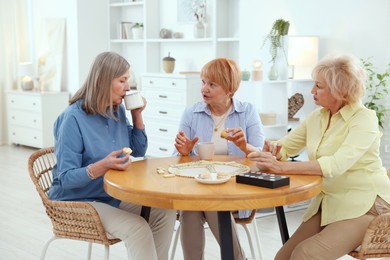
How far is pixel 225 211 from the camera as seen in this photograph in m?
2.21

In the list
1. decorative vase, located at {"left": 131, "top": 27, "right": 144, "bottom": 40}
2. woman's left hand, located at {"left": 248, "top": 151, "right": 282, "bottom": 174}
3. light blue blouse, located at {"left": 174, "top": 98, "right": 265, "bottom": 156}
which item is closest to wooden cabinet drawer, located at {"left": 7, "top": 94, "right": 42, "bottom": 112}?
decorative vase, located at {"left": 131, "top": 27, "right": 144, "bottom": 40}

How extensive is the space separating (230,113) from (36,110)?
5.13 m

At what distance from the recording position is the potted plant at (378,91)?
14.8 ft

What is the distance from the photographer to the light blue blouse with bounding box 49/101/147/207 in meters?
2.58

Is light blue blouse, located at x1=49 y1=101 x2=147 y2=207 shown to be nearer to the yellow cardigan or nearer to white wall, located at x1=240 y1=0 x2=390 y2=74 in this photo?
the yellow cardigan

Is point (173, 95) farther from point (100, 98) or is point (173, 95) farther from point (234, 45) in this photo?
point (100, 98)

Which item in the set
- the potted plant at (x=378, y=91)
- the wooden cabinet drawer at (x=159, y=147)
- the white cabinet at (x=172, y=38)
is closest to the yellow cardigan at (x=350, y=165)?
the potted plant at (x=378, y=91)

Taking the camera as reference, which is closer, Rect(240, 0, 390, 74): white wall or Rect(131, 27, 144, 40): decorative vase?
Rect(240, 0, 390, 74): white wall

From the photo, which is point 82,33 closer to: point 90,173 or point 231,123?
point 231,123

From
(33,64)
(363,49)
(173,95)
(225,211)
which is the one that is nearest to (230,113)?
(225,211)

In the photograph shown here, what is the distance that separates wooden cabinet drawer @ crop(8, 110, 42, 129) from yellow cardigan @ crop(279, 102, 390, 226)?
570 centimetres

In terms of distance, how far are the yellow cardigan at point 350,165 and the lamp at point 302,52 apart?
7.98 feet

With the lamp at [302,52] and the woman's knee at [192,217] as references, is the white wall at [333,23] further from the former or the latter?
the woman's knee at [192,217]

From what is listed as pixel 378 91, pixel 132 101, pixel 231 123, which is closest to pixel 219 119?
pixel 231 123
